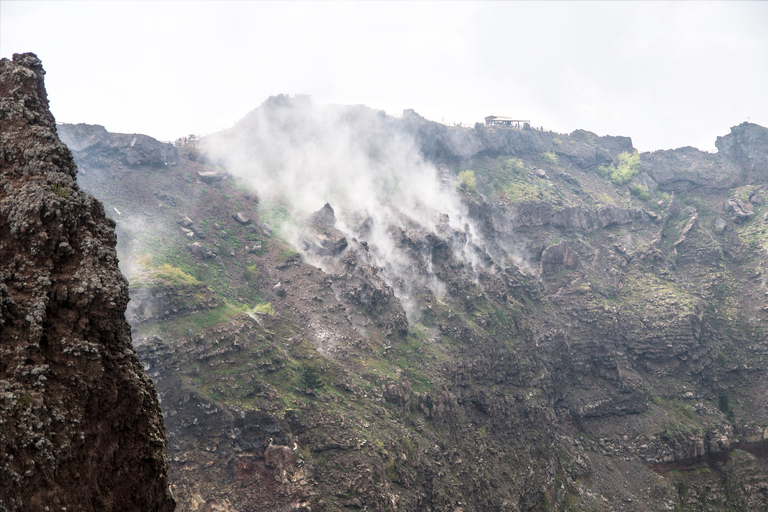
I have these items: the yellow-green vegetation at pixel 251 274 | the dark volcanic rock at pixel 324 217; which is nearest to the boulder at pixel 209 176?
the dark volcanic rock at pixel 324 217

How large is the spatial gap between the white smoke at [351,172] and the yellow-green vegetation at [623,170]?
164 feet

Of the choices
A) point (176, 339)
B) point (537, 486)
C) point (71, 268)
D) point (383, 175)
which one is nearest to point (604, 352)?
point (537, 486)

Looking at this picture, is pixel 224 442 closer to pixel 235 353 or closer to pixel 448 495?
pixel 235 353

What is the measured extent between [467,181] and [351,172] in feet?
90.5

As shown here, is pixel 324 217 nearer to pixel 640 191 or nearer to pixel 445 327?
pixel 445 327

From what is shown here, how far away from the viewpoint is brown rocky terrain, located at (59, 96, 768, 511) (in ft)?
154

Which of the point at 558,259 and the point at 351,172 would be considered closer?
the point at 558,259

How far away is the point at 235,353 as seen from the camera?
167 feet

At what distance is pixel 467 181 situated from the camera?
370ft

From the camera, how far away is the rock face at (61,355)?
9.62 meters

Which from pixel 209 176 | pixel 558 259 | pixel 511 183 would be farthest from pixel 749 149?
pixel 209 176

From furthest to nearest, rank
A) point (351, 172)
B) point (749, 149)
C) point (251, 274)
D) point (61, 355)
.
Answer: point (749, 149) < point (351, 172) < point (251, 274) < point (61, 355)

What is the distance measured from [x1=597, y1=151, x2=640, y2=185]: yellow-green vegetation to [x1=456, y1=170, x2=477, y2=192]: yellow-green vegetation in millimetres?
42835

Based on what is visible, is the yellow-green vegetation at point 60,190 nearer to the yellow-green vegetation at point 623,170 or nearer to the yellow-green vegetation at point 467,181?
the yellow-green vegetation at point 467,181
